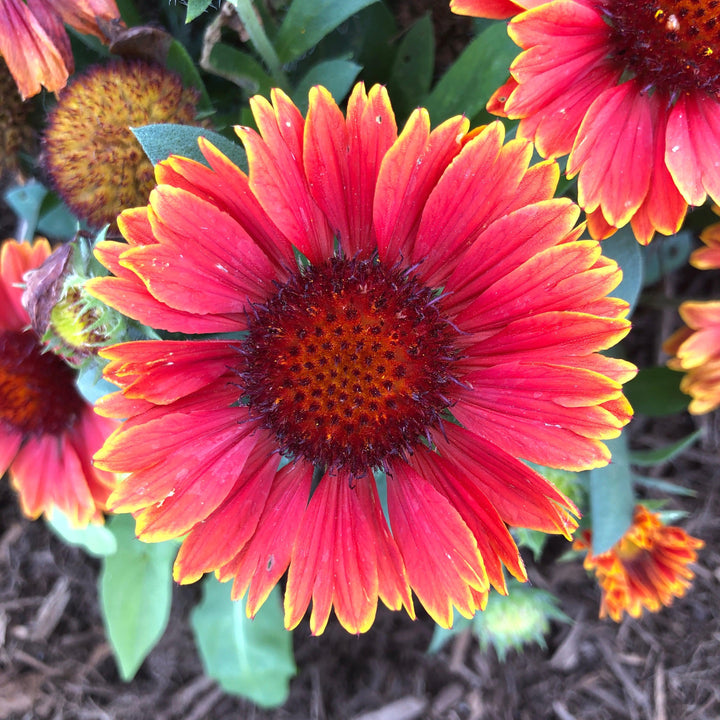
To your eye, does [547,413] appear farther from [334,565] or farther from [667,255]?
[667,255]

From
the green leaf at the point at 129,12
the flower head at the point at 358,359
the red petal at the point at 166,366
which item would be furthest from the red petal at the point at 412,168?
the green leaf at the point at 129,12

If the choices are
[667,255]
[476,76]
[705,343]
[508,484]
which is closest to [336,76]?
[476,76]

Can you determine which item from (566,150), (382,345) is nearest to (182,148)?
(382,345)

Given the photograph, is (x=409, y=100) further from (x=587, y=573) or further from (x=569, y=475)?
(x=587, y=573)

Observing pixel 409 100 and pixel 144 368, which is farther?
pixel 409 100

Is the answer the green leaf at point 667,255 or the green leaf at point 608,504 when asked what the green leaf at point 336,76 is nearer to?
the green leaf at point 608,504
